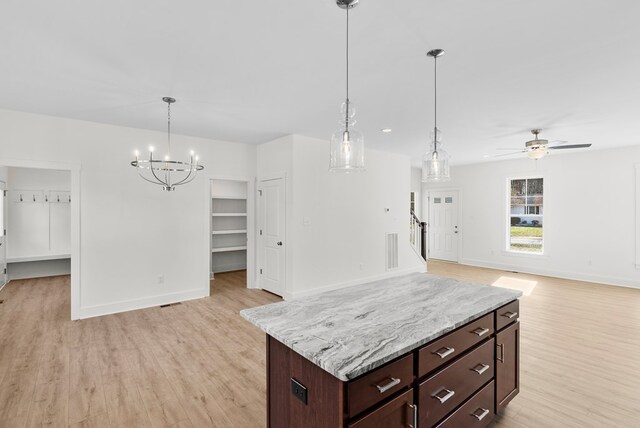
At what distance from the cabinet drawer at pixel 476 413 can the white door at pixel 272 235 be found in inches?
144

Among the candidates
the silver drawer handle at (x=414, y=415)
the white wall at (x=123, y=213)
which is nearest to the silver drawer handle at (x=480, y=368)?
the silver drawer handle at (x=414, y=415)

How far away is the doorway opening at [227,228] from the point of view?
750 cm

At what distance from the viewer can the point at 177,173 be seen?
5.14 metres

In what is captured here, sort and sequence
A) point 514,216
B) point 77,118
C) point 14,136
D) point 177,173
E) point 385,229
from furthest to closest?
1. point 514,216
2. point 385,229
3. point 177,173
4. point 77,118
5. point 14,136

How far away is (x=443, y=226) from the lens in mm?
9109

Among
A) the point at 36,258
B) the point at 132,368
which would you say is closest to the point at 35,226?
the point at 36,258

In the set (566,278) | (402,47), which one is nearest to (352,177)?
(402,47)

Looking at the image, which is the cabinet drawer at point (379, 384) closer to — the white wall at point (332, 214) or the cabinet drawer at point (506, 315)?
the cabinet drawer at point (506, 315)

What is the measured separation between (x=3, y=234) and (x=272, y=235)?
16.5 ft

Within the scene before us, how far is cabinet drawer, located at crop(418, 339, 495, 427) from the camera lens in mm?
1572

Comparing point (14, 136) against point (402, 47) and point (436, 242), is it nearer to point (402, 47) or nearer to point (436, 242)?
point (402, 47)

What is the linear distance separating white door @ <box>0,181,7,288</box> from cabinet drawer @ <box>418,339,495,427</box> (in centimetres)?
736


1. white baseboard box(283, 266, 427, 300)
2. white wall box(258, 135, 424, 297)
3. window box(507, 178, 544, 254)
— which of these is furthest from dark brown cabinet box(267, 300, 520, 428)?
window box(507, 178, 544, 254)

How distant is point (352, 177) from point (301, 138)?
133cm
